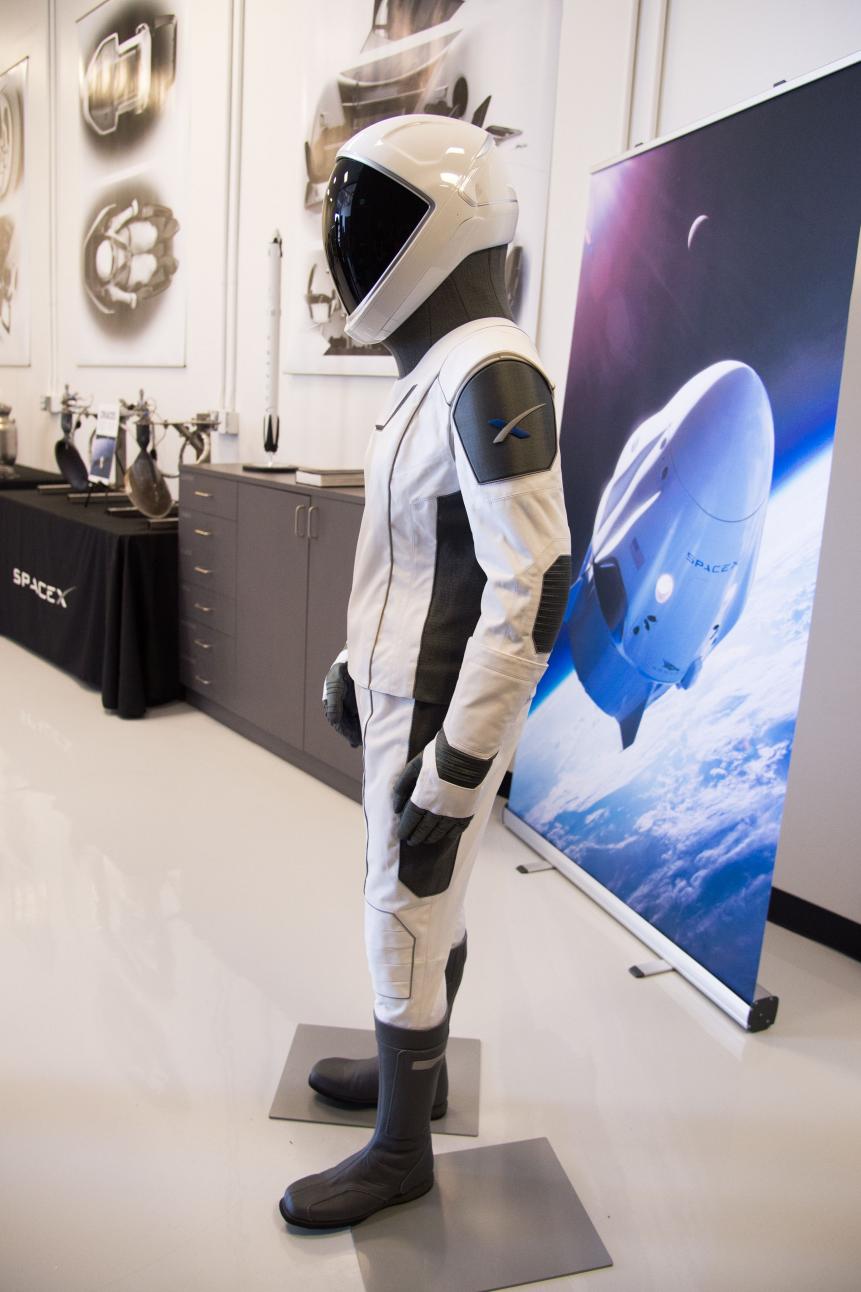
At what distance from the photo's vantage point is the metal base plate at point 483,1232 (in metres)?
1.34

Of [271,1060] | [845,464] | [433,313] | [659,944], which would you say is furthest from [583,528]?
[271,1060]

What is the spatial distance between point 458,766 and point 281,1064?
3.12 ft

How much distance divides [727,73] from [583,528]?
3.82 ft

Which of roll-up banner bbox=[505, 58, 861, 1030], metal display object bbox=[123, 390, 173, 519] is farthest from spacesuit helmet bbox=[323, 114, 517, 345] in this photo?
metal display object bbox=[123, 390, 173, 519]

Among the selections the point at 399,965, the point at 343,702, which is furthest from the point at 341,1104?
the point at 343,702

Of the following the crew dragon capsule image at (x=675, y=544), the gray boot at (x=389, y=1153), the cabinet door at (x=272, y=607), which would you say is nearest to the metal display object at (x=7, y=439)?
the cabinet door at (x=272, y=607)

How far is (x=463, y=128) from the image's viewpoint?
1.23 m

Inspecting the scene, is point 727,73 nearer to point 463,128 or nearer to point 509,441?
point 463,128

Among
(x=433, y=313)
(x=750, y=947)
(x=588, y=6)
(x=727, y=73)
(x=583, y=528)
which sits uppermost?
(x=588, y=6)

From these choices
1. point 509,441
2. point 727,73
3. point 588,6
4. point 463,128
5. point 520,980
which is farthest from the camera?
point 588,6

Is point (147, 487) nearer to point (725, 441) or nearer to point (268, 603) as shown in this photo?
point (268, 603)

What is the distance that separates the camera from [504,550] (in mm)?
1130

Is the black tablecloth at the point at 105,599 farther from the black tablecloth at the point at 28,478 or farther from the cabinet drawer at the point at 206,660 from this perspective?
the black tablecloth at the point at 28,478

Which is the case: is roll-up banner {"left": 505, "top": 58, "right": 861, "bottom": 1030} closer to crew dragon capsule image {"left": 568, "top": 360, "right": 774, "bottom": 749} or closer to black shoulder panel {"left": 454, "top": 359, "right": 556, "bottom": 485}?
crew dragon capsule image {"left": 568, "top": 360, "right": 774, "bottom": 749}
